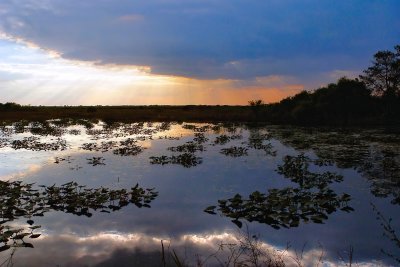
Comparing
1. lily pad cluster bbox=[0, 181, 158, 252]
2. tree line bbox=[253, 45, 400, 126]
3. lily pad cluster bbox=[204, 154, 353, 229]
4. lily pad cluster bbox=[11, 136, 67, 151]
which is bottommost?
lily pad cluster bbox=[0, 181, 158, 252]

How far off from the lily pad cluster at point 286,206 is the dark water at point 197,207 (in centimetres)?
4

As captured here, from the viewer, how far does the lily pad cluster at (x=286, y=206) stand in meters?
12.6

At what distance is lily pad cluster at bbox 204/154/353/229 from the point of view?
12.6m

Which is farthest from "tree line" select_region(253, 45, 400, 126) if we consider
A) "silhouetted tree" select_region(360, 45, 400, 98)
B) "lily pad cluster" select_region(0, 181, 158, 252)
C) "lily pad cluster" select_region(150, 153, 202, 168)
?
"lily pad cluster" select_region(0, 181, 158, 252)

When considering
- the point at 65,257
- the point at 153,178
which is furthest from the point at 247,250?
the point at 153,178

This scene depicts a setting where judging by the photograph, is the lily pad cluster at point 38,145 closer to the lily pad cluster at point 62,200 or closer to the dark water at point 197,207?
the dark water at point 197,207

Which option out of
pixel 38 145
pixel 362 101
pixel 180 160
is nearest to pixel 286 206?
pixel 180 160

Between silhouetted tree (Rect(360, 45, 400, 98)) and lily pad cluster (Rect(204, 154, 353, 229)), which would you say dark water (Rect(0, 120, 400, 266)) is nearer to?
lily pad cluster (Rect(204, 154, 353, 229))

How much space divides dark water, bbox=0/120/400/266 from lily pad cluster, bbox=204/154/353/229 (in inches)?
1.6

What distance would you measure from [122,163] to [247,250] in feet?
48.4

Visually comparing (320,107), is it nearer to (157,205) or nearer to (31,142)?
(31,142)

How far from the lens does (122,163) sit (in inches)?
921

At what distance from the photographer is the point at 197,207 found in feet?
46.9

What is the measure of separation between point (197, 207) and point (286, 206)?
3318mm
